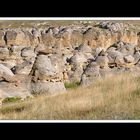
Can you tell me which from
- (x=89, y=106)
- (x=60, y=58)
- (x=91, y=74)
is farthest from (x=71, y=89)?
(x=60, y=58)

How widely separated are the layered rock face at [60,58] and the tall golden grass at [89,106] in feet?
9.06

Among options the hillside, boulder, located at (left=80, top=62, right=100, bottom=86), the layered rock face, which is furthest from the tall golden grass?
boulder, located at (left=80, top=62, right=100, bottom=86)

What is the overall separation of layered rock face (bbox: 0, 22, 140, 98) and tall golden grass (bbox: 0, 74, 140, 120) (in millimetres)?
2761

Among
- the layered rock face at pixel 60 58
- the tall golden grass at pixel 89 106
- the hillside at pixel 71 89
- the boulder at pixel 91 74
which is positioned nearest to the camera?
the tall golden grass at pixel 89 106

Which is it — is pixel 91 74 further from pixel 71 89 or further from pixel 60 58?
pixel 71 89

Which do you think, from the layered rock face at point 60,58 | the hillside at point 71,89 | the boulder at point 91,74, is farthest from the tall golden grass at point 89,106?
the boulder at point 91,74

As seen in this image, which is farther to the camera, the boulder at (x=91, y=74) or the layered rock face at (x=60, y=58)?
the boulder at (x=91, y=74)

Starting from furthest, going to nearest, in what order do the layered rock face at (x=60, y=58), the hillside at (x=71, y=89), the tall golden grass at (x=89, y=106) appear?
the layered rock face at (x=60, y=58) → the hillside at (x=71, y=89) → the tall golden grass at (x=89, y=106)

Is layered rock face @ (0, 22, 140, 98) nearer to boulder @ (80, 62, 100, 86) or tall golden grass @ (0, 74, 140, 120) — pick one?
boulder @ (80, 62, 100, 86)

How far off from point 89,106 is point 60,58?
40.8 feet

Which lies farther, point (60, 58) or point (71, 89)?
point (60, 58)

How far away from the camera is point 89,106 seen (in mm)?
10062

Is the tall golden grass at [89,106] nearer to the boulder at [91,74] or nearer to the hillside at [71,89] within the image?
the hillside at [71,89]

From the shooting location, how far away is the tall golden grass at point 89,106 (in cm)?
963
